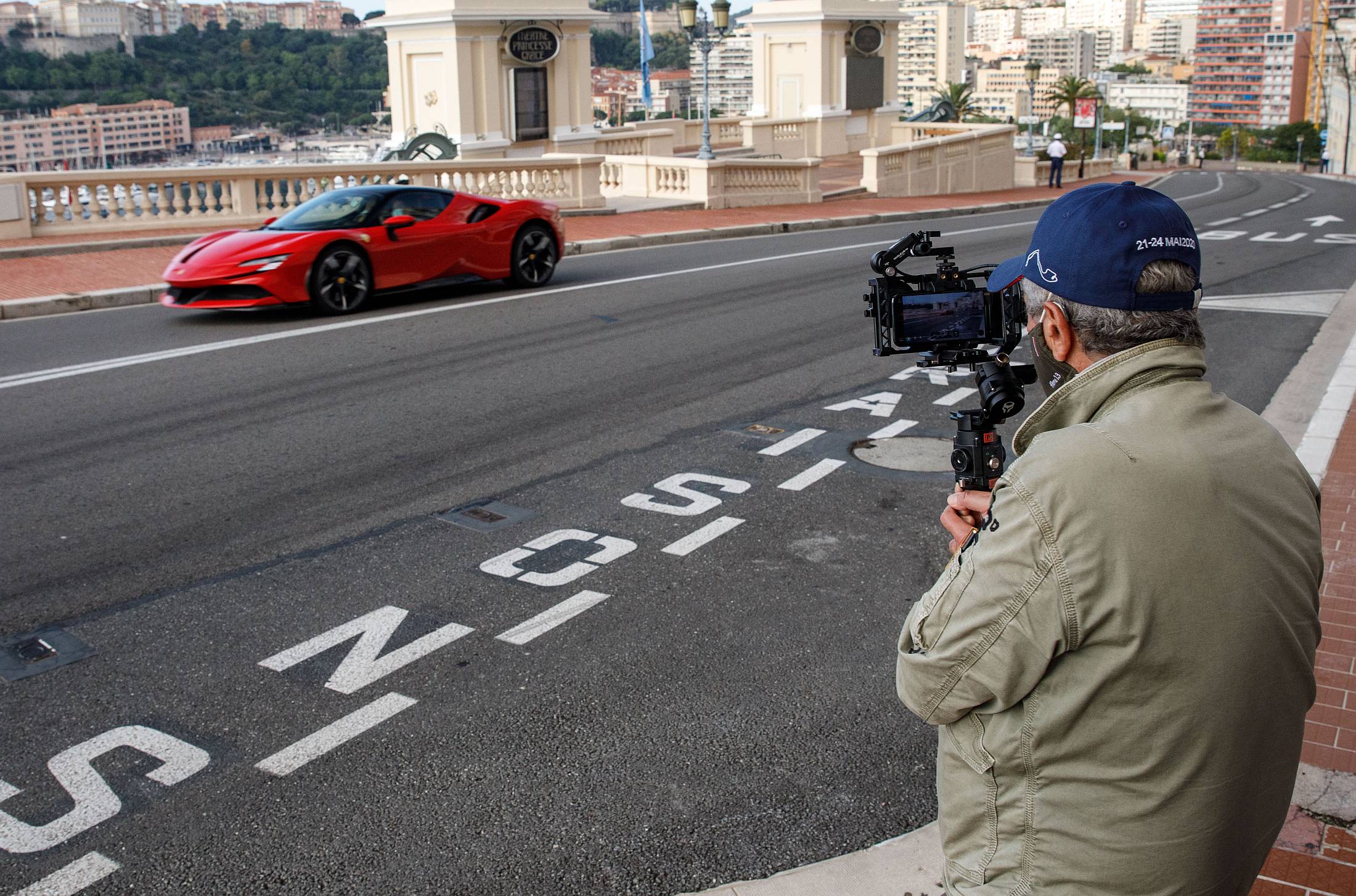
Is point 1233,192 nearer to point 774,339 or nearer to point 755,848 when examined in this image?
point 774,339

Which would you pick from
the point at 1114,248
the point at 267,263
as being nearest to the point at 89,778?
the point at 1114,248

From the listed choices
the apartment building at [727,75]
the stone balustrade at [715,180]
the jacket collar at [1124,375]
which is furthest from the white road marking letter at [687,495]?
the apartment building at [727,75]

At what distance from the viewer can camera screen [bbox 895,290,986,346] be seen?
3.26 m

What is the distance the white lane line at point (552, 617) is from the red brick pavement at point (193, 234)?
11.2 metres

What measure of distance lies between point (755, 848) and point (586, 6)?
32065mm

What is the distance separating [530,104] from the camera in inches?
1300

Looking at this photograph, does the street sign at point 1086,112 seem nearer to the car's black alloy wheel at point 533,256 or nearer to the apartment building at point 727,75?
the car's black alloy wheel at point 533,256

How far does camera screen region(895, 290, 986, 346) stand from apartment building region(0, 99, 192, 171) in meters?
24.0

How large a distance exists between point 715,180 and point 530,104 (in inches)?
317

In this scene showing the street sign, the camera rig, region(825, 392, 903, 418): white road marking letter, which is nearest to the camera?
the camera rig

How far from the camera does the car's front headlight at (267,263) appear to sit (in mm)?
12852

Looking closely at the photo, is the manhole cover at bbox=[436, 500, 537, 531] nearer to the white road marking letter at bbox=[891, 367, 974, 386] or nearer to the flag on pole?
the white road marking letter at bbox=[891, 367, 974, 386]

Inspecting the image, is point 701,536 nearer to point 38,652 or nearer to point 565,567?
point 565,567

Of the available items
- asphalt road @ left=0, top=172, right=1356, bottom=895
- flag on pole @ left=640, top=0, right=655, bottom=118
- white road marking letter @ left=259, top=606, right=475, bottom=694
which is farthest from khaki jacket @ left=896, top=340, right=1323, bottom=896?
flag on pole @ left=640, top=0, right=655, bottom=118
